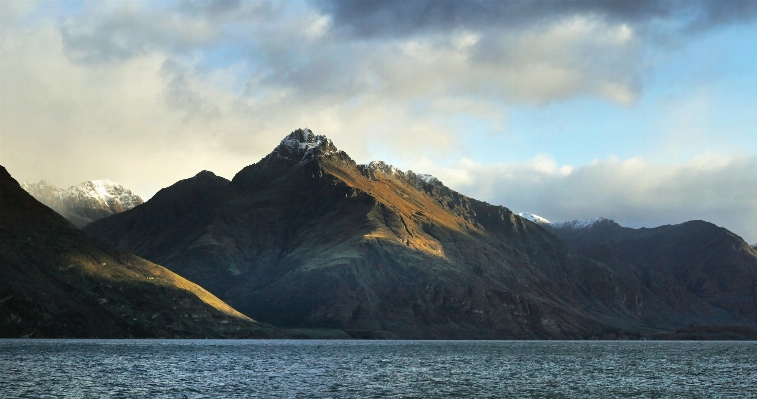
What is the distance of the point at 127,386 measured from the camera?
14512cm

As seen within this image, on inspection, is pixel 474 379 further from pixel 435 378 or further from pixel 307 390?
pixel 307 390

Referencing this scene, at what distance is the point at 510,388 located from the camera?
155375 millimetres

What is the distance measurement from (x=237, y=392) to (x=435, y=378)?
5015 centimetres

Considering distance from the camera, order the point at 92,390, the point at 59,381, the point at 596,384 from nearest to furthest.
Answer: the point at 92,390 → the point at 59,381 → the point at 596,384

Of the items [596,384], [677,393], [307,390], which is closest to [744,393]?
[677,393]

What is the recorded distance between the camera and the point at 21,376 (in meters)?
154

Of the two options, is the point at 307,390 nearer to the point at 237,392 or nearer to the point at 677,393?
the point at 237,392

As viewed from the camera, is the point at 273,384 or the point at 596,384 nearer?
the point at 273,384

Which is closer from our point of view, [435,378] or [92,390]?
[92,390]

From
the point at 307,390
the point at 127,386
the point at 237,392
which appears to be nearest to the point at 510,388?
the point at 307,390

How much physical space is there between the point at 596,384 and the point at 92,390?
92.6 metres

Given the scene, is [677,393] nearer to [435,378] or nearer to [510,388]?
[510,388]

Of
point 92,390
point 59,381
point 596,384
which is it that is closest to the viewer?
point 92,390

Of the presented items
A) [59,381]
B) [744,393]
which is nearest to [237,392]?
[59,381]
